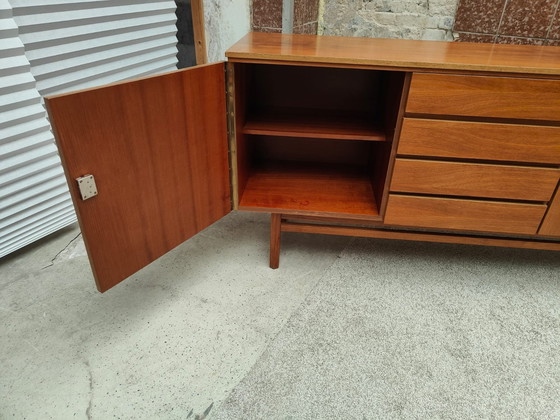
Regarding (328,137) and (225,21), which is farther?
(225,21)

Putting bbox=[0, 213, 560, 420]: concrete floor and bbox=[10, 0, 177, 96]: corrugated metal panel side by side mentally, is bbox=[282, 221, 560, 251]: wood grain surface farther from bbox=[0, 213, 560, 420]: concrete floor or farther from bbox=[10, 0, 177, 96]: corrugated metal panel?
bbox=[10, 0, 177, 96]: corrugated metal panel

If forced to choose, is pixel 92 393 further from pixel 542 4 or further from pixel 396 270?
pixel 542 4

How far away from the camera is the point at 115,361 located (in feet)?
3.76

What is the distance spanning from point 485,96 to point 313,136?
558mm

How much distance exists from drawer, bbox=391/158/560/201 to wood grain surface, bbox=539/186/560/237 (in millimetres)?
30

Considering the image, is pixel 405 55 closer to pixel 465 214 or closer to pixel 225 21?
pixel 465 214

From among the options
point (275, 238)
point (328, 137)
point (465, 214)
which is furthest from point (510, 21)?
point (275, 238)

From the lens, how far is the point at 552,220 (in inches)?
52.7

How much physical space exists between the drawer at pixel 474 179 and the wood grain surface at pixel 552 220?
3 cm

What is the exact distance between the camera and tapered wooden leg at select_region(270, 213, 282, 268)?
1475 millimetres

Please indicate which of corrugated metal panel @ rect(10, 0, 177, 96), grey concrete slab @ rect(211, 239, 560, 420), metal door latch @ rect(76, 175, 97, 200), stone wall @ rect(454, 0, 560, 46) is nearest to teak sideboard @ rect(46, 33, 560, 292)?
metal door latch @ rect(76, 175, 97, 200)

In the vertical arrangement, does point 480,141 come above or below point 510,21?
below

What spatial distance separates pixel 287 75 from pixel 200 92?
60 centimetres

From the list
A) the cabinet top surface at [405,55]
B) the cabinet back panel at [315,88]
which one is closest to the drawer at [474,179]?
the cabinet top surface at [405,55]
